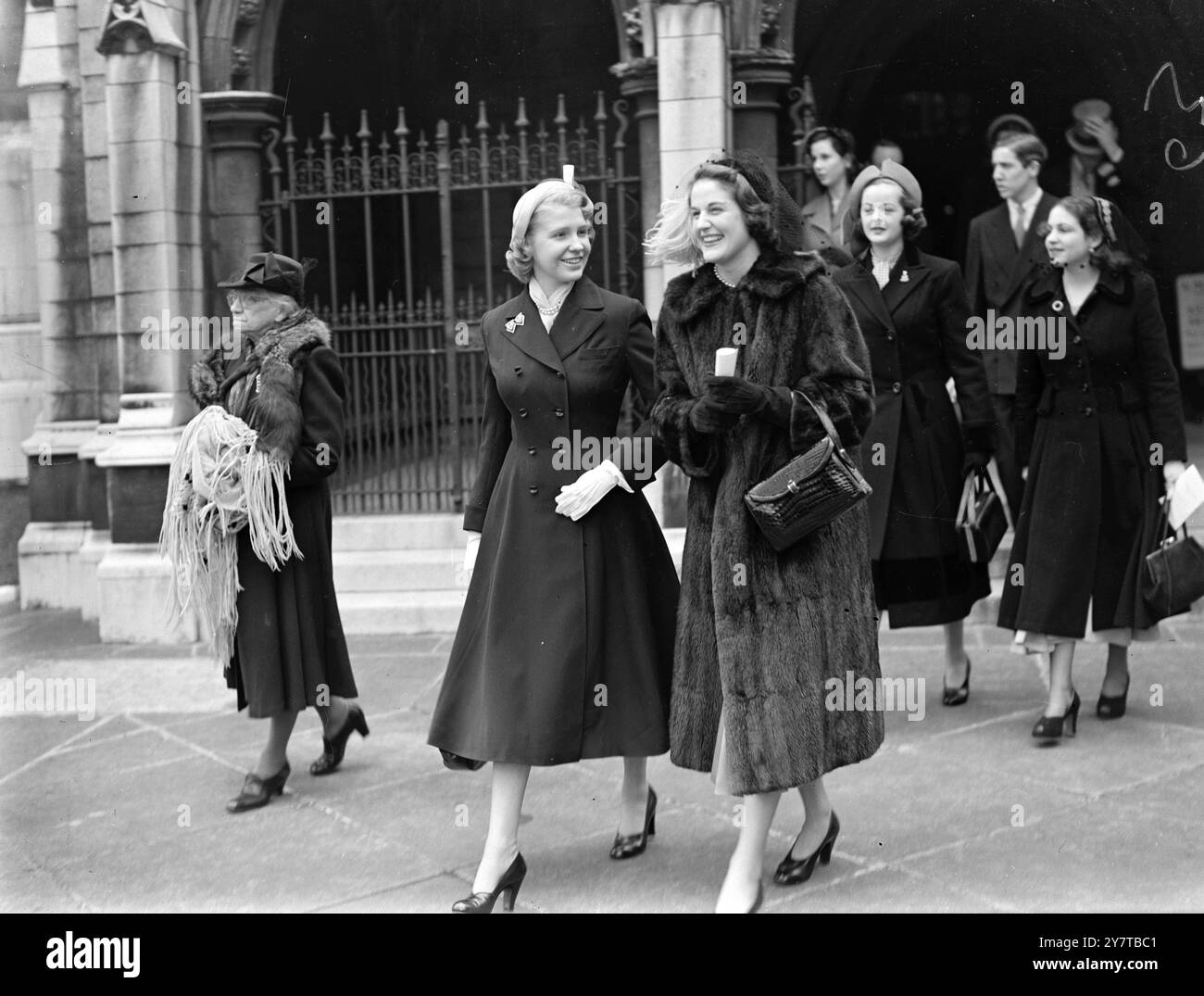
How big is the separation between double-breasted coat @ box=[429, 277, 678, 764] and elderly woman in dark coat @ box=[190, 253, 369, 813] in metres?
1.15

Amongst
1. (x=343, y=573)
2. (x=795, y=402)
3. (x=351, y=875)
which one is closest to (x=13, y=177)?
(x=343, y=573)

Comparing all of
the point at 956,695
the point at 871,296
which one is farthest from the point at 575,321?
the point at 956,695

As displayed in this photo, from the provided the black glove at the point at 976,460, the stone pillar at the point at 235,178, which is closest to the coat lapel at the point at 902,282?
the black glove at the point at 976,460

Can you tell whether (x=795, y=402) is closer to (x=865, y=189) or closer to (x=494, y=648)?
(x=494, y=648)

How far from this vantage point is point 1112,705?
6.17m

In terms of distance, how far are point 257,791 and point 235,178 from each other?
16.1 ft

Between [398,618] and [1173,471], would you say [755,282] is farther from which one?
[398,618]

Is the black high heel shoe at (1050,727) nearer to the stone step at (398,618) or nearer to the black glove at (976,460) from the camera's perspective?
the black glove at (976,460)

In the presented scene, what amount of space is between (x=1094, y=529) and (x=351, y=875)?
320 centimetres

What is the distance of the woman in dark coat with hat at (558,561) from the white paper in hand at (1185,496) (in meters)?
2.24

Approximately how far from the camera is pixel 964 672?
21.4 feet

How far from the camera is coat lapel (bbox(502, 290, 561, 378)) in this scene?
4492mm

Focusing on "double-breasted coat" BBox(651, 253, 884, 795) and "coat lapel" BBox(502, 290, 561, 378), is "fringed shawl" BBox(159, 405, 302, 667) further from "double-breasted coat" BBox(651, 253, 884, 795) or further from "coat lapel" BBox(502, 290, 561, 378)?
"double-breasted coat" BBox(651, 253, 884, 795)

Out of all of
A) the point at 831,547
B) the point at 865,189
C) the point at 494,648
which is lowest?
the point at 494,648
